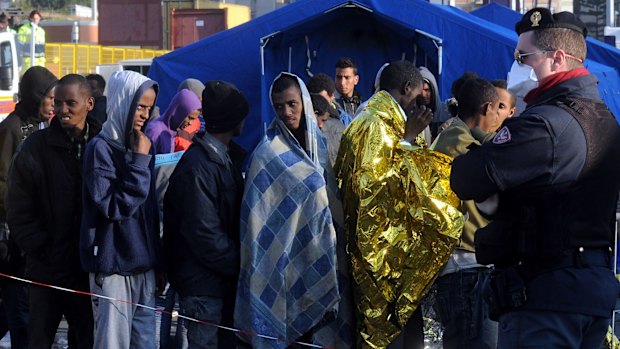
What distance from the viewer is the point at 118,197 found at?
525cm

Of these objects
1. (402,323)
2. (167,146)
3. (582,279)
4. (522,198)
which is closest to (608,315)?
(582,279)

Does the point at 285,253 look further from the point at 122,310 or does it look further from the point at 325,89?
the point at 325,89

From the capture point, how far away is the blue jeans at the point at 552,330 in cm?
382

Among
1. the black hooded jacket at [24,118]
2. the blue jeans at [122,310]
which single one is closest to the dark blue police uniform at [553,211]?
the blue jeans at [122,310]

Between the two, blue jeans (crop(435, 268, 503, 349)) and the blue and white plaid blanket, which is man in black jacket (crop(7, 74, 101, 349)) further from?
blue jeans (crop(435, 268, 503, 349))

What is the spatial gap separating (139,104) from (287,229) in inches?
40.6

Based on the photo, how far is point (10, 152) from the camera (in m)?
6.70

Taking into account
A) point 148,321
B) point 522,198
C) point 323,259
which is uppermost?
point 522,198

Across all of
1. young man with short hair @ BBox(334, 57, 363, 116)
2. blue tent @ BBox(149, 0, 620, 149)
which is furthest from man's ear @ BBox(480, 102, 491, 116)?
blue tent @ BBox(149, 0, 620, 149)

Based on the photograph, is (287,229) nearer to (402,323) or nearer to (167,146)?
(402,323)

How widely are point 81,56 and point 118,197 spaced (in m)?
26.8

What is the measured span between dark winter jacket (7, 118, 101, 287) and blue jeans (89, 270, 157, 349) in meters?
0.31

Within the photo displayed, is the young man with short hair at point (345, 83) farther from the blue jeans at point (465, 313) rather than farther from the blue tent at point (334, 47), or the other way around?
the blue jeans at point (465, 313)

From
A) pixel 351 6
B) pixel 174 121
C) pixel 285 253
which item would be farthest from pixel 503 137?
pixel 351 6
